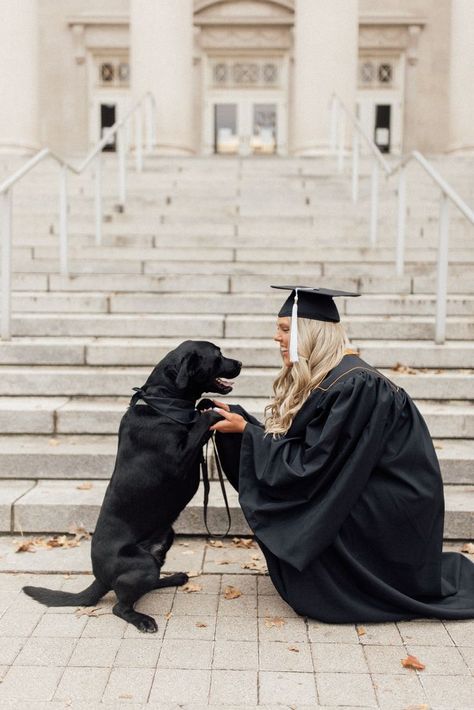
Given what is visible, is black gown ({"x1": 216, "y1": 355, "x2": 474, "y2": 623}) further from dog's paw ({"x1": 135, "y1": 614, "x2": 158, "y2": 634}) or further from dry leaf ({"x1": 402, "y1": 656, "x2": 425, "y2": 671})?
Answer: dog's paw ({"x1": 135, "y1": 614, "x2": 158, "y2": 634})

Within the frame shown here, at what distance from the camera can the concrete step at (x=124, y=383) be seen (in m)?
5.37

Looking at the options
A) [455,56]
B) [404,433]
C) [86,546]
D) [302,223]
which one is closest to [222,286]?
[302,223]

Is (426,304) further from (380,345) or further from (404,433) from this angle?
(404,433)

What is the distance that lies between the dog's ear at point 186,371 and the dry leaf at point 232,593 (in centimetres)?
106

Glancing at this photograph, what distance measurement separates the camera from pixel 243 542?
4332mm

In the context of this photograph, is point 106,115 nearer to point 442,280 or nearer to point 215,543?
point 442,280

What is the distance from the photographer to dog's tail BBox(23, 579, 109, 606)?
3525 mm

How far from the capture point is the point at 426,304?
6.58 m

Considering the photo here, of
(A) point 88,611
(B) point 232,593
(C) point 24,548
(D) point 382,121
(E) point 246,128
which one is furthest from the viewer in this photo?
(D) point 382,121

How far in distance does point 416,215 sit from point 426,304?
3232 millimetres

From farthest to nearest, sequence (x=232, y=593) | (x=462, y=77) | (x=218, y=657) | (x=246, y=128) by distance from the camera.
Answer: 1. (x=246, y=128)
2. (x=462, y=77)
3. (x=232, y=593)
4. (x=218, y=657)

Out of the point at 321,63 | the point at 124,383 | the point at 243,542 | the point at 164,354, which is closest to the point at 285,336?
the point at 243,542

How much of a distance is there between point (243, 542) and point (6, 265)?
118 inches

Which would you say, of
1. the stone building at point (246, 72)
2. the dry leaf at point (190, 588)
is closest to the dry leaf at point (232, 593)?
the dry leaf at point (190, 588)
